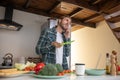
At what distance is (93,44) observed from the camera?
13.4 feet

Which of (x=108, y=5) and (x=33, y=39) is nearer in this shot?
(x=108, y=5)

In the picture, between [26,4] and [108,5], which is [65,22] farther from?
[26,4]

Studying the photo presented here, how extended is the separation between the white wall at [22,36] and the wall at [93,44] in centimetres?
156

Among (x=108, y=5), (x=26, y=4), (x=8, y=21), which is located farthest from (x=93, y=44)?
(x=8, y=21)

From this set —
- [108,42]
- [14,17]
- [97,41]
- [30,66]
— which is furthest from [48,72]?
[97,41]

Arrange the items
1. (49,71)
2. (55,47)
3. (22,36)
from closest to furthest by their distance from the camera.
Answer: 1. (49,71)
2. (55,47)
3. (22,36)

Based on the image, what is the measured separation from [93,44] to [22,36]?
80.0 inches

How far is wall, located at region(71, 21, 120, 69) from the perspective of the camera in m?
3.57

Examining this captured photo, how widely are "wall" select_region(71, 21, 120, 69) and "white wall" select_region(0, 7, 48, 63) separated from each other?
1.56m

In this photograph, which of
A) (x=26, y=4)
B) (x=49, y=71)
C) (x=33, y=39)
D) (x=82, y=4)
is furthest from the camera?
(x=33, y=39)

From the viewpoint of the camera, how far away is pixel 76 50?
15.8ft

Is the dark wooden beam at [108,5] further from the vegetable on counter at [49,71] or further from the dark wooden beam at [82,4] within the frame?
the vegetable on counter at [49,71]

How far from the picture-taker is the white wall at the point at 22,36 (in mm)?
3025

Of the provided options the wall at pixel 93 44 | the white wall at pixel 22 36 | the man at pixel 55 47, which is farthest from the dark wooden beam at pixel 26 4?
the wall at pixel 93 44
